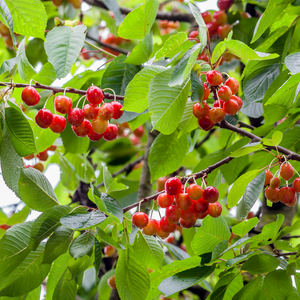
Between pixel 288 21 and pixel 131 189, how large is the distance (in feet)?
3.48

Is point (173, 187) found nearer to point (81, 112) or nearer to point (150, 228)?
point (150, 228)

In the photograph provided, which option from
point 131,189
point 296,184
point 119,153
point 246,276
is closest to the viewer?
point 296,184

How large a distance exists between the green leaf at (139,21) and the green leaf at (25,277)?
58 centimetres

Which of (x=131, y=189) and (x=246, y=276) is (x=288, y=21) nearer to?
(x=246, y=276)

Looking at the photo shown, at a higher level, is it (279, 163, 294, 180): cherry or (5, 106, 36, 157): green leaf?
(5, 106, 36, 157): green leaf

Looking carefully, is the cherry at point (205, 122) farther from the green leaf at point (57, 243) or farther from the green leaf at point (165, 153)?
the green leaf at point (57, 243)

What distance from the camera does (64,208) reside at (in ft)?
2.43

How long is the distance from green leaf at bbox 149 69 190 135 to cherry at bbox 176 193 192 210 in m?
0.20

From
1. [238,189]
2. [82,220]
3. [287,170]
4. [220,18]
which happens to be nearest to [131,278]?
[82,220]

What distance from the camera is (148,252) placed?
833mm

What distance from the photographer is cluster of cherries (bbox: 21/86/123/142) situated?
844 millimetres

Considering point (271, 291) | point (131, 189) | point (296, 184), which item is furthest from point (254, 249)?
point (131, 189)

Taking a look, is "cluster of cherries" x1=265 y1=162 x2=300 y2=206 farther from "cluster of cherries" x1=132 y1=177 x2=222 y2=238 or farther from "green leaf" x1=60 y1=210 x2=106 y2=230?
"green leaf" x1=60 y1=210 x2=106 y2=230

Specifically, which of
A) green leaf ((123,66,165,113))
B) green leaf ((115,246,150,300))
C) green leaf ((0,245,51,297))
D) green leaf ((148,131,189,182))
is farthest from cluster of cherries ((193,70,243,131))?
green leaf ((0,245,51,297))
